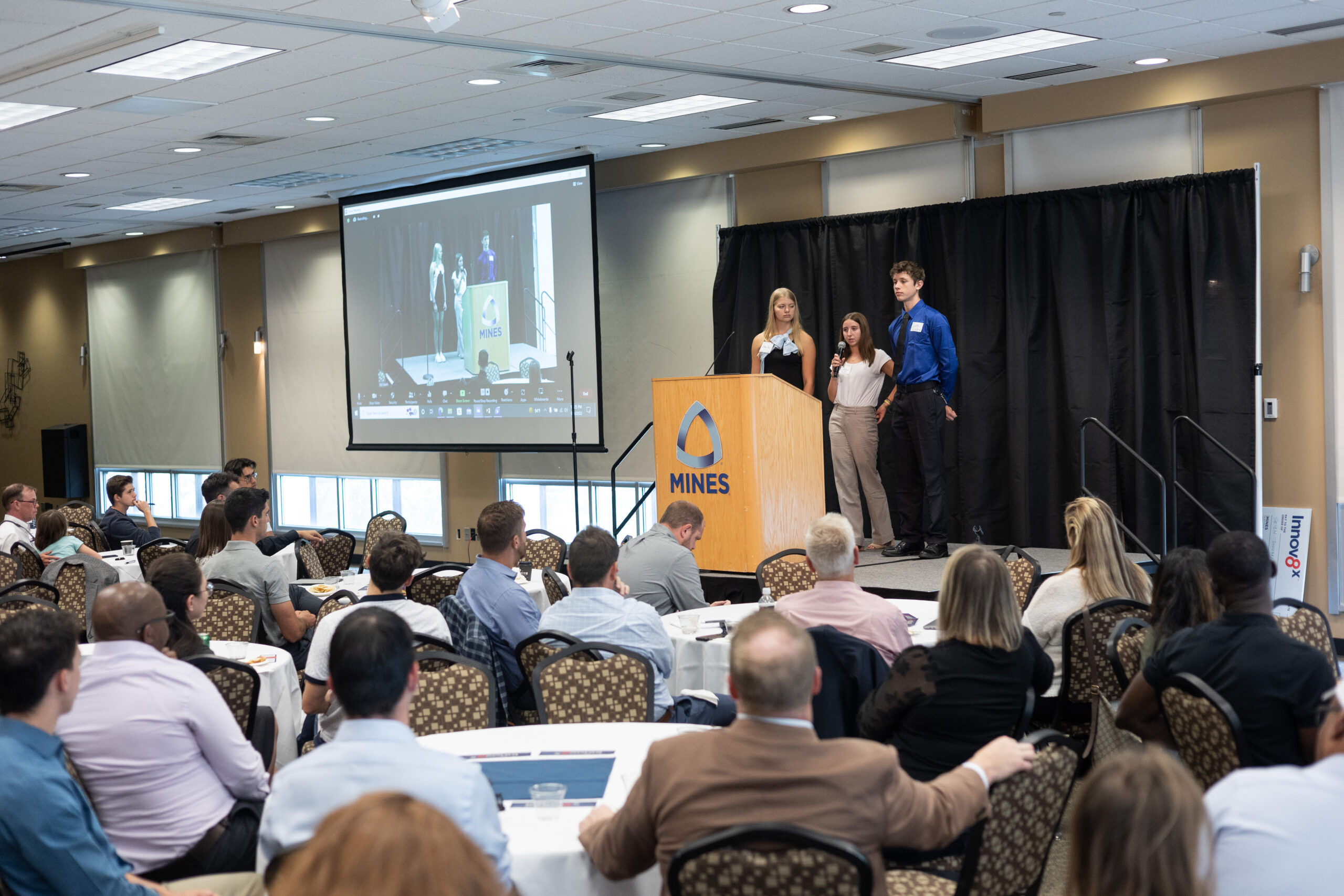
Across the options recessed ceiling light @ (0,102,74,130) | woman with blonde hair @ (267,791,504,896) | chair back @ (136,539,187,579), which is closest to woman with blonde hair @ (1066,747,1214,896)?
woman with blonde hair @ (267,791,504,896)

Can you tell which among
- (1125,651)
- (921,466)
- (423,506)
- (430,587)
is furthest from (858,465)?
(423,506)

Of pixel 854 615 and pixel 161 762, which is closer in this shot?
pixel 161 762

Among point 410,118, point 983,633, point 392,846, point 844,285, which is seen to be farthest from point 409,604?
point 844,285

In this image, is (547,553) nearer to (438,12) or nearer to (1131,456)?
(438,12)

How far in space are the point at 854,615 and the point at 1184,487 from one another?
195 inches

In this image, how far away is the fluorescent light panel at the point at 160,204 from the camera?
12.2 meters

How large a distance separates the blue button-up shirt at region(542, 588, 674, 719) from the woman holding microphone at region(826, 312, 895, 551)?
4.33m

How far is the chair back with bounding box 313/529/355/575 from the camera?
337 inches

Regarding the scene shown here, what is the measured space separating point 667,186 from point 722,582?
4330 millimetres

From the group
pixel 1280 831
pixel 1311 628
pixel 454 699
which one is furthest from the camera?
pixel 1311 628

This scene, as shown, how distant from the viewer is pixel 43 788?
2.52m

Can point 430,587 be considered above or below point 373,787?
below

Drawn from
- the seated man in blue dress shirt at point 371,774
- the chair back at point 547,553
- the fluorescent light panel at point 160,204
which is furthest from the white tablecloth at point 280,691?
the fluorescent light panel at point 160,204

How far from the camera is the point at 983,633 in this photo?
3.21 metres
